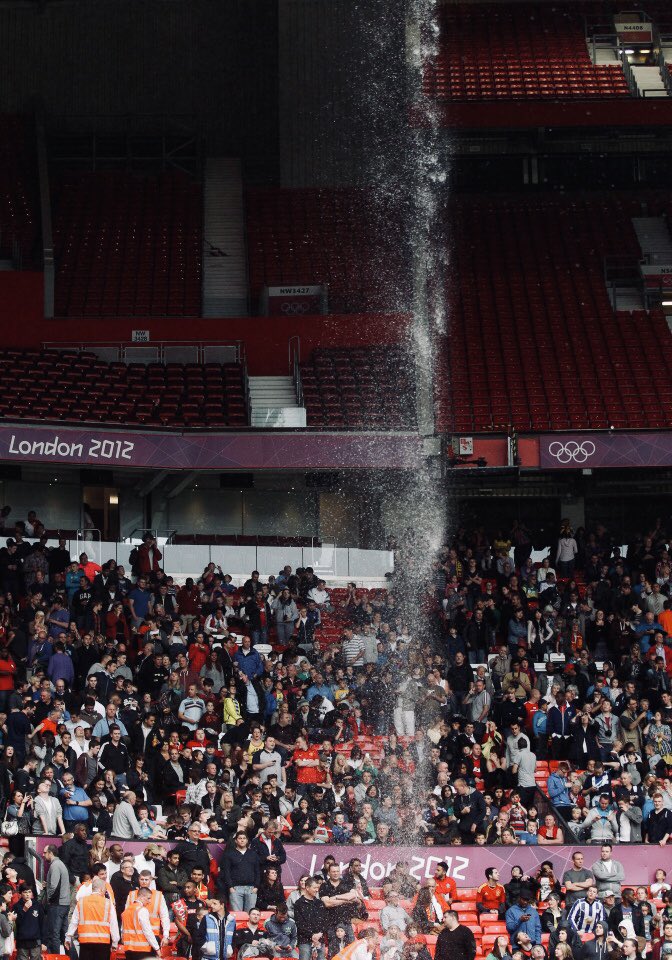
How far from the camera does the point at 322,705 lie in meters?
20.9

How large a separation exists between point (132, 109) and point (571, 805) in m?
26.8

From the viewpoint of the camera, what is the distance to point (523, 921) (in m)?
16.4

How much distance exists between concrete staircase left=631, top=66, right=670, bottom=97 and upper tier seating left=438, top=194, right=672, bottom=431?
319 cm

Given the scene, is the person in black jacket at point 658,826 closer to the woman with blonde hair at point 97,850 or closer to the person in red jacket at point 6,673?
the woman with blonde hair at point 97,850

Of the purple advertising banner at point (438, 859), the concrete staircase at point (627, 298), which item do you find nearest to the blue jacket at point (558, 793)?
the purple advertising banner at point (438, 859)

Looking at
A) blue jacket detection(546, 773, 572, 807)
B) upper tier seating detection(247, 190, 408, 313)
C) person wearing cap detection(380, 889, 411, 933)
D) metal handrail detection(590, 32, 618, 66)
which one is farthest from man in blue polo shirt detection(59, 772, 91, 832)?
metal handrail detection(590, 32, 618, 66)

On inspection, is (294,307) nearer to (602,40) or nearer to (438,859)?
(602,40)

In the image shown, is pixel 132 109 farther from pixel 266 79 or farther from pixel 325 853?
pixel 325 853

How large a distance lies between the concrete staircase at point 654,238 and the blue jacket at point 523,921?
22152 millimetres

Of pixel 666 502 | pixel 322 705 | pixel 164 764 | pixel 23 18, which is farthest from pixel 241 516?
pixel 23 18

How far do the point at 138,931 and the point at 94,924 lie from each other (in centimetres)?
50

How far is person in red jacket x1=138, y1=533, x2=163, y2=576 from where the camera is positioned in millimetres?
26766

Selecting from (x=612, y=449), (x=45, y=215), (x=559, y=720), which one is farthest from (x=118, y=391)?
(x=559, y=720)

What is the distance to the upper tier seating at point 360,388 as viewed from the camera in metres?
30.8
